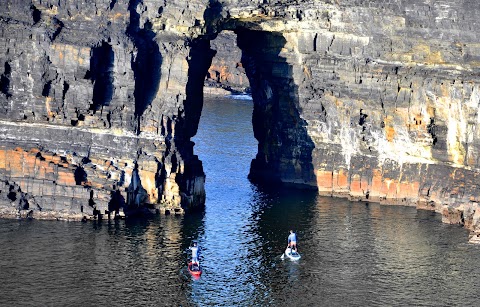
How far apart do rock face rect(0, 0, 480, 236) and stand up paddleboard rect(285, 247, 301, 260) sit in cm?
1214

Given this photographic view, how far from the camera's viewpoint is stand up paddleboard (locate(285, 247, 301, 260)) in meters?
81.8

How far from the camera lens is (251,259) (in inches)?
3221

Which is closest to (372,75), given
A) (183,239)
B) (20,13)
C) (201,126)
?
(183,239)

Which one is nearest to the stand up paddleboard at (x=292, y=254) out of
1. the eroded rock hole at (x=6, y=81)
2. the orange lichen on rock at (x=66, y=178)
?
the orange lichen on rock at (x=66, y=178)

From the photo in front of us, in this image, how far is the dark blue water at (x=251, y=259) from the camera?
74375mm

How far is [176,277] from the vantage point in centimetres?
7744

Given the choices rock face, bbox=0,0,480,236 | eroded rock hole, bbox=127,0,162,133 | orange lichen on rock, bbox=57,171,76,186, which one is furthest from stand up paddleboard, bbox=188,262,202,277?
eroded rock hole, bbox=127,0,162,133

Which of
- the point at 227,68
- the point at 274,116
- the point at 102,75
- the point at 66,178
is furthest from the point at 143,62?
the point at 227,68

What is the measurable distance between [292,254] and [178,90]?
55.7 ft

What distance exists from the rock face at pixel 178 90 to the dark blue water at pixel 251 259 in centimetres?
274

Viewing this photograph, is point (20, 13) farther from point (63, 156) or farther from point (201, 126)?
point (201, 126)

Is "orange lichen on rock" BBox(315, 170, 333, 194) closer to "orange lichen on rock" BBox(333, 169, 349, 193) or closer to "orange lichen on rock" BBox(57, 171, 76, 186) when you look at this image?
"orange lichen on rock" BBox(333, 169, 349, 193)

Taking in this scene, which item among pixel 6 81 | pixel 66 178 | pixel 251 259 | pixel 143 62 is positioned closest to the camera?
pixel 251 259

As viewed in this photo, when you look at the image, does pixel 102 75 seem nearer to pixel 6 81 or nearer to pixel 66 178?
pixel 6 81
